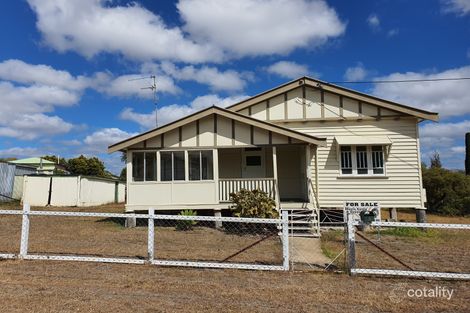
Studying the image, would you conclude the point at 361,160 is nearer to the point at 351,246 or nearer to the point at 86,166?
the point at 351,246

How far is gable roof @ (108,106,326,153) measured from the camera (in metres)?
13.6

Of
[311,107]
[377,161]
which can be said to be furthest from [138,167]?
[377,161]

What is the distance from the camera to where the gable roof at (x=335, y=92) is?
48.9 ft

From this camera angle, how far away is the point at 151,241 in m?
7.42

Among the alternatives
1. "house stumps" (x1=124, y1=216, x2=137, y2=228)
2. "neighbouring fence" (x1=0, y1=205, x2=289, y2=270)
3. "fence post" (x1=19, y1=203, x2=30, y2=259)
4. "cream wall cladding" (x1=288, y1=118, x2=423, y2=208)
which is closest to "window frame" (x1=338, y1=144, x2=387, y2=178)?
"cream wall cladding" (x1=288, y1=118, x2=423, y2=208)

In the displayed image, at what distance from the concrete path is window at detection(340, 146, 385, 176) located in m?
4.42

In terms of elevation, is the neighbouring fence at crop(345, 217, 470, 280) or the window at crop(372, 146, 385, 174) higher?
the window at crop(372, 146, 385, 174)

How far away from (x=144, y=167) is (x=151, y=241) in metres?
7.23

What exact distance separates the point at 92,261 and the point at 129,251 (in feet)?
4.92

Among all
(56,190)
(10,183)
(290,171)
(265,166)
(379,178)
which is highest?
(265,166)

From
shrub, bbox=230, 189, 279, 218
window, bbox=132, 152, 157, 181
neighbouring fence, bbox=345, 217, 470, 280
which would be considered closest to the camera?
neighbouring fence, bbox=345, 217, 470, 280

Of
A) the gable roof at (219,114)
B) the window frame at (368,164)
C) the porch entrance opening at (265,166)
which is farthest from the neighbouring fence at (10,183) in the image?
the window frame at (368,164)

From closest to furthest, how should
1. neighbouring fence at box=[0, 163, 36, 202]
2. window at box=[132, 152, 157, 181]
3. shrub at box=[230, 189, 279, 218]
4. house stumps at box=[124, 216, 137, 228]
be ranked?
shrub at box=[230, 189, 279, 218], house stumps at box=[124, 216, 137, 228], window at box=[132, 152, 157, 181], neighbouring fence at box=[0, 163, 36, 202]

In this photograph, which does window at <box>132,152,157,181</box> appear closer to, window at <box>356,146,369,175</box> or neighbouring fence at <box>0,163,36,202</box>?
window at <box>356,146,369,175</box>
